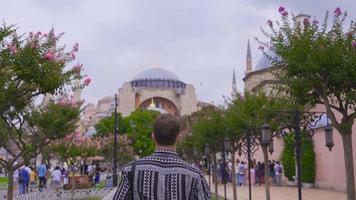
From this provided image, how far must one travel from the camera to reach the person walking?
3.52 meters

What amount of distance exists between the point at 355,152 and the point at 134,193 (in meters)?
21.1

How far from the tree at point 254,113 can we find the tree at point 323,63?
6.42 m

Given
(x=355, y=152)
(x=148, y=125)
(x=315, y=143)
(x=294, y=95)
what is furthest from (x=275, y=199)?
(x=148, y=125)

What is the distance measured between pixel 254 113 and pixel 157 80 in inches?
3789

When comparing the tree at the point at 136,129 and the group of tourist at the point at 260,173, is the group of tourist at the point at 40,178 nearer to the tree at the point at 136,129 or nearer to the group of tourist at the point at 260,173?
the group of tourist at the point at 260,173

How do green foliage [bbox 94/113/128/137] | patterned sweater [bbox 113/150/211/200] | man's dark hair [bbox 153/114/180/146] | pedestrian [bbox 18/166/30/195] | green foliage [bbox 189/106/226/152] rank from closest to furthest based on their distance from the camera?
patterned sweater [bbox 113/150/211/200], man's dark hair [bbox 153/114/180/146], green foliage [bbox 189/106/226/152], pedestrian [bbox 18/166/30/195], green foliage [bbox 94/113/128/137]

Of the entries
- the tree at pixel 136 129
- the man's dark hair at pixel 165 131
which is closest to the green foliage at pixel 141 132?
the tree at pixel 136 129

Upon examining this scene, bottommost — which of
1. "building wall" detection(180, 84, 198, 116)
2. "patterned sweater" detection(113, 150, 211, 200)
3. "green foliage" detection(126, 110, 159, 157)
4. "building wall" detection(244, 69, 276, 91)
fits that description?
"patterned sweater" detection(113, 150, 211, 200)

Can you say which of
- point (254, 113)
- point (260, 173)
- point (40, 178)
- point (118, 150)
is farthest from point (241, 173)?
point (118, 150)

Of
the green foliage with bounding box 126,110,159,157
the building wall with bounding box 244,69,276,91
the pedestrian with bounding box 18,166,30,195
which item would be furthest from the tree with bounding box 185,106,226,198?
the green foliage with bounding box 126,110,159,157

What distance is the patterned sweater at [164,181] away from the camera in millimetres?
3520

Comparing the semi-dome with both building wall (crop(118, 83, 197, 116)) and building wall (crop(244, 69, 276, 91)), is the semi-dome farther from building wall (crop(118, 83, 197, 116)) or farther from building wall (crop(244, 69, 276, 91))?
building wall (crop(244, 69, 276, 91))

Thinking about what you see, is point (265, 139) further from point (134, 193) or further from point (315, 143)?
point (315, 143)

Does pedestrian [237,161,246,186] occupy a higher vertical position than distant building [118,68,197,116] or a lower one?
lower
